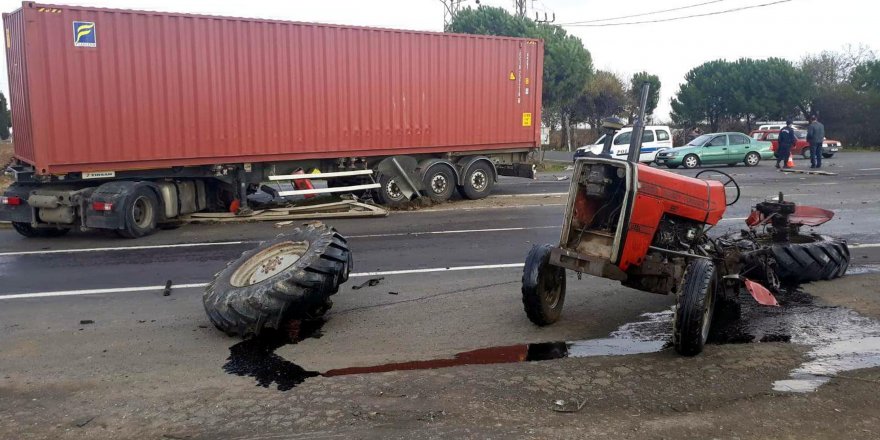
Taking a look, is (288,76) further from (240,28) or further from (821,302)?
(821,302)

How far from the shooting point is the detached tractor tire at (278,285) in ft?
20.1

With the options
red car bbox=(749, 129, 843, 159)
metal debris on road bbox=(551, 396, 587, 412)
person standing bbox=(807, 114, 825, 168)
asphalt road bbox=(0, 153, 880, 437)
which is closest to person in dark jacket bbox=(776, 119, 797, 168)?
person standing bbox=(807, 114, 825, 168)

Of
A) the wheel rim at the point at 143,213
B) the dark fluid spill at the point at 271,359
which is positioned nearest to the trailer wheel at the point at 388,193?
the wheel rim at the point at 143,213

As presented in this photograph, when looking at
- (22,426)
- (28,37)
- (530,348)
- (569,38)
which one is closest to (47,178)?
(28,37)

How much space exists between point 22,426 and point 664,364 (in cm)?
430

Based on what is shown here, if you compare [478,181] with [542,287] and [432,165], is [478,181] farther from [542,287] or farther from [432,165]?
[542,287]

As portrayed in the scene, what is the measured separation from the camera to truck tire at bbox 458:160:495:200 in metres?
17.0

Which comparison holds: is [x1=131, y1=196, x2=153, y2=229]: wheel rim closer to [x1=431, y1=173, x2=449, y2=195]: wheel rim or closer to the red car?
[x1=431, y1=173, x2=449, y2=195]: wheel rim

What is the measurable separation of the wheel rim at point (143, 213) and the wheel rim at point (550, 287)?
8.49 m

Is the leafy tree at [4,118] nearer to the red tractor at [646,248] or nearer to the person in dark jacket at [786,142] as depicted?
the person in dark jacket at [786,142]

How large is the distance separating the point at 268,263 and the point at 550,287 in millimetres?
2733

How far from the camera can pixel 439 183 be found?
16.6m

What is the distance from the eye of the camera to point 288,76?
14359mm

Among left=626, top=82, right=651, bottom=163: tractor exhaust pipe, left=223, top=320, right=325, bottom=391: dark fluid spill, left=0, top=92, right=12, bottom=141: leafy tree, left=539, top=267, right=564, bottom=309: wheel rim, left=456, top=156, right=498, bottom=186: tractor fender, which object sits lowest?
left=223, top=320, right=325, bottom=391: dark fluid spill
